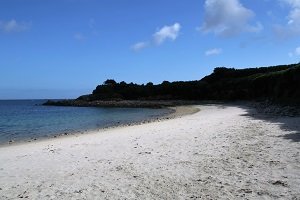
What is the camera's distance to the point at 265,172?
843 cm

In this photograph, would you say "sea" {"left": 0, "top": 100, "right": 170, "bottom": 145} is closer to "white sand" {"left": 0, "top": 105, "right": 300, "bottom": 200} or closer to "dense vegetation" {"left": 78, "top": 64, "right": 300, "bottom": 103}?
"white sand" {"left": 0, "top": 105, "right": 300, "bottom": 200}

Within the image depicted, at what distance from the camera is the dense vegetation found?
39062mm

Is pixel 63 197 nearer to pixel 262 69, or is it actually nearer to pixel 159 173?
pixel 159 173

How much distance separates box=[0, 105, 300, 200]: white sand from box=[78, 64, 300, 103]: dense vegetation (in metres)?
21.0

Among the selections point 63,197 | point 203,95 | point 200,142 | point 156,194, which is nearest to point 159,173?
point 156,194

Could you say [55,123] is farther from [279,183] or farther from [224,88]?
[224,88]

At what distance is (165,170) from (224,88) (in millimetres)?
61329

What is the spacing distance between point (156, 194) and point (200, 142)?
6.14m

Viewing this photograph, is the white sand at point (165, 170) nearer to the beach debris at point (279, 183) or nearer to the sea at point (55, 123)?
the beach debris at point (279, 183)

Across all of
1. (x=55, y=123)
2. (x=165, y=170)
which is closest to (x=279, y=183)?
(x=165, y=170)

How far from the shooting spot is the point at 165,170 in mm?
9352

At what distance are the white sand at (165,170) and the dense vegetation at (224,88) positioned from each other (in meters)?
21.0

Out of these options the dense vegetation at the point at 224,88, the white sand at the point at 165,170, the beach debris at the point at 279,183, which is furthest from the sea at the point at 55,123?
the beach debris at the point at 279,183

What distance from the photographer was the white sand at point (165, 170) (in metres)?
7.52
